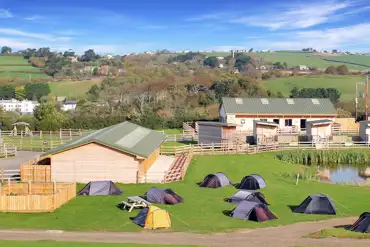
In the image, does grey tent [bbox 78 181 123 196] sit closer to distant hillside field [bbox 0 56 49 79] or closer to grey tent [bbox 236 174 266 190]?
A: grey tent [bbox 236 174 266 190]

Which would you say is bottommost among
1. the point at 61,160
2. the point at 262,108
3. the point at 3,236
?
the point at 3,236

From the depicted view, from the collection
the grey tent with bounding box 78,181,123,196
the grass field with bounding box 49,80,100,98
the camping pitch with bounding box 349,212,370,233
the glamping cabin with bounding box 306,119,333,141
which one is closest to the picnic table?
the grey tent with bounding box 78,181,123,196

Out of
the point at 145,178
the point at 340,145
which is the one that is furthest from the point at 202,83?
the point at 145,178

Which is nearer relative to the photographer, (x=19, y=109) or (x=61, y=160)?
(x=61, y=160)

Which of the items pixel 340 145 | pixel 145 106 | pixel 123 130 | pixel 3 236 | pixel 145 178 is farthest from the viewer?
pixel 145 106

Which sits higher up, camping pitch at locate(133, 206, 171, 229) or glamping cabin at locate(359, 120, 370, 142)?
glamping cabin at locate(359, 120, 370, 142)

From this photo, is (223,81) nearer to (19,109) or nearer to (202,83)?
(202,83)

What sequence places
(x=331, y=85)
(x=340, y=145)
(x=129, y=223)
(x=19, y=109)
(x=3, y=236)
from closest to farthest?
(x=3, y=236) < (x=129, y=223) < (x=340, y=145) < (x=19, y=109) < (x=331, y=85)

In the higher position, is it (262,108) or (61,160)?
(262,108)
